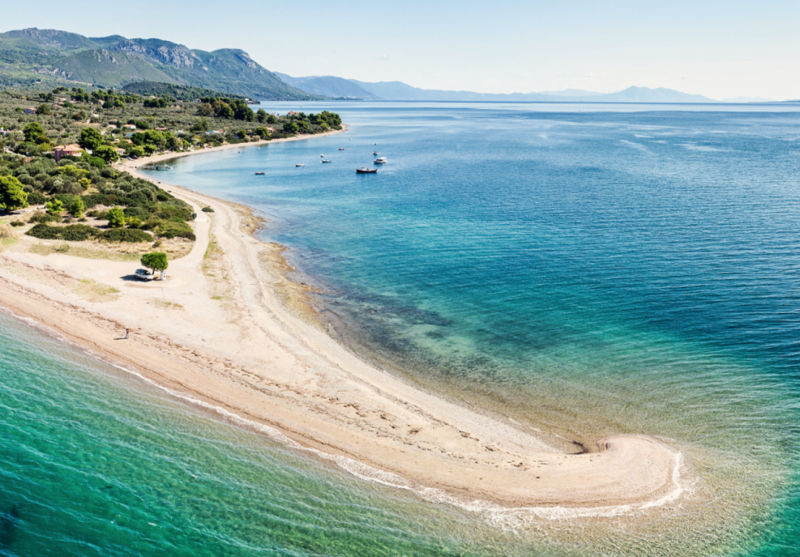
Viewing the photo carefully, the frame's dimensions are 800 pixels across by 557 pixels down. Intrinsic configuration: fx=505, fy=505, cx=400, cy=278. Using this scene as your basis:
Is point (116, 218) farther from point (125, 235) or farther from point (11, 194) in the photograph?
point (11, 194)

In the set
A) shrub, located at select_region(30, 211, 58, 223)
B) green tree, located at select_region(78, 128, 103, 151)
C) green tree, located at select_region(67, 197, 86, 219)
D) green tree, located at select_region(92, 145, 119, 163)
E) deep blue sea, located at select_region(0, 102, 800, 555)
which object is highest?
green tree, located at select_region(78, 128, 103, 151)

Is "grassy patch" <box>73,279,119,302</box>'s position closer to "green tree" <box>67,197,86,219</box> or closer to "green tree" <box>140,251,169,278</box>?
"green tree" <box>140,251,169,278</box>

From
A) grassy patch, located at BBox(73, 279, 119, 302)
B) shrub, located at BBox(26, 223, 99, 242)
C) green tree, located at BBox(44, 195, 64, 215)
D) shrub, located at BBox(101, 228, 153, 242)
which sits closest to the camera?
grassy patch, located at BBox(73, 279, 119, 302)

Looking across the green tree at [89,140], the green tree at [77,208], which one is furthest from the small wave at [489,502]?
the green tree at [89,140]

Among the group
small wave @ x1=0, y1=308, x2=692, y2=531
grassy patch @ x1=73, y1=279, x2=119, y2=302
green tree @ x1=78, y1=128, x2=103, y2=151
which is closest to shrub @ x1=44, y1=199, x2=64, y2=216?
grassy patch @ x1=73, y1=279, x2=119, y2=302

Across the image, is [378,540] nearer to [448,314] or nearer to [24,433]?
[24,433]

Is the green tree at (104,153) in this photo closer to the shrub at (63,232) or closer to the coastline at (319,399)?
the shrub at (63,232)
